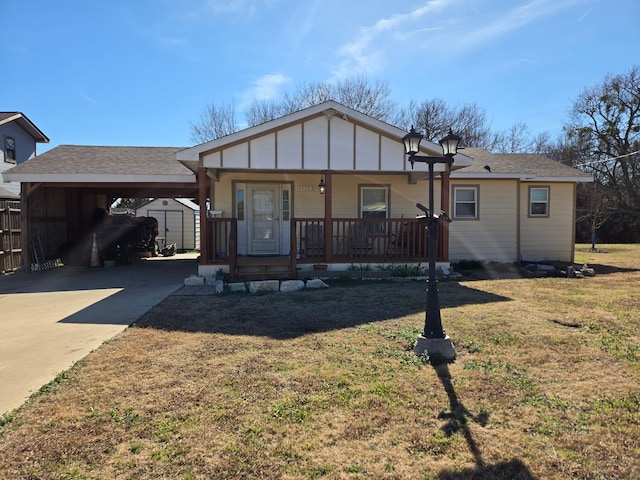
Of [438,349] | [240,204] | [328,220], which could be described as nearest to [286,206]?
[240,204]

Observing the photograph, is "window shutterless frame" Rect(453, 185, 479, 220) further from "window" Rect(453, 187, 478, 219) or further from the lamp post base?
the lamp post base

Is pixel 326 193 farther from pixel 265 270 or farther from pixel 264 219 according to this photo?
pixel 264 219

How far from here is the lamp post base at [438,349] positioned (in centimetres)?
399

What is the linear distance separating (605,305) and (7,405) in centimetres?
758

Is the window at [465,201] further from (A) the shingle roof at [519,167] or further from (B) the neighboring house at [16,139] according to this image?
(B) the neighboring house at [16,139]

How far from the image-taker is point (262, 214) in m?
10.7

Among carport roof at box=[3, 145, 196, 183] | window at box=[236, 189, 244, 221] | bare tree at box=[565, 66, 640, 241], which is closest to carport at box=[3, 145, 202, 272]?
carport roof at box=[3, 145, 196, 183]

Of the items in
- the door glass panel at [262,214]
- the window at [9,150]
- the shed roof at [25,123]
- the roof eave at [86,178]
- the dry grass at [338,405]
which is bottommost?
the dry grass at [338,405]

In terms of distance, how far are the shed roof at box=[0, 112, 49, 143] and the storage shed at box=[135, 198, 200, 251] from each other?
5.90 meters

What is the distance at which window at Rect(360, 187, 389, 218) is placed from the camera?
11055 millimetres

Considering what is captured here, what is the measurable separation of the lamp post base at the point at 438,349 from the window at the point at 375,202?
715cm

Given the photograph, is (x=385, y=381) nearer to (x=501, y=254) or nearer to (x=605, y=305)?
(x=605, y=305)

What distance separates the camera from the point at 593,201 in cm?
2350

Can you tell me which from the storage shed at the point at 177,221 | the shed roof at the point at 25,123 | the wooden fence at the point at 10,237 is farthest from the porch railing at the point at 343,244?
the shed roof at the point at 25,123
